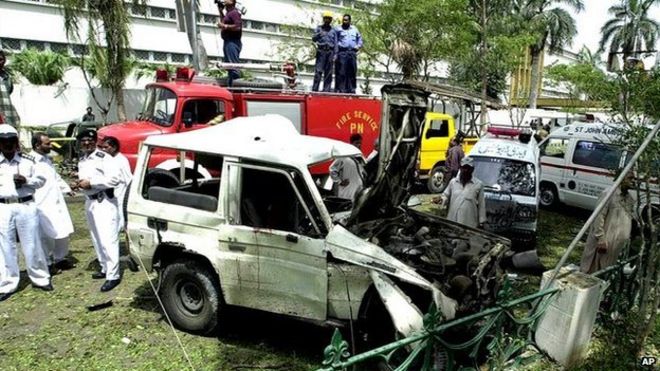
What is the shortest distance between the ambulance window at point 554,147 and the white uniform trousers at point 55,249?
34.3ft

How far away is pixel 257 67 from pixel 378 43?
12622 mm

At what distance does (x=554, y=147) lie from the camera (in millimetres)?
11891

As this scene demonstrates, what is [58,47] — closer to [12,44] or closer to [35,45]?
[35,45]

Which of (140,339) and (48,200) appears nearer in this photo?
(140,339)

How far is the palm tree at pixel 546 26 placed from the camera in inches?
1344

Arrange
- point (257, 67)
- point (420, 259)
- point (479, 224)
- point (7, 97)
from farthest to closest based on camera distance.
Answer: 1. point (257, 67)
2. point (7, 97)
3. point (479, 224)
4. point (420, 259)

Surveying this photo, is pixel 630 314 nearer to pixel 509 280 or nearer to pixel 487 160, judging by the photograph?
pixel 509 280

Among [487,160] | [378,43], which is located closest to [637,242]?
[487,160]

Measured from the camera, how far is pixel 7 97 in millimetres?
7691

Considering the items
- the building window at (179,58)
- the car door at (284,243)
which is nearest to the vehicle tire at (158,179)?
the car door at (284,243)

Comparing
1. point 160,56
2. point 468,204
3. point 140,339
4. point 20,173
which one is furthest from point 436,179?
point 160,56

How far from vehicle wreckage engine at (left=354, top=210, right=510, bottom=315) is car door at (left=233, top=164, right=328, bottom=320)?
1.74 ft

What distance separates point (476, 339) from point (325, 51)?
8843 millimetres

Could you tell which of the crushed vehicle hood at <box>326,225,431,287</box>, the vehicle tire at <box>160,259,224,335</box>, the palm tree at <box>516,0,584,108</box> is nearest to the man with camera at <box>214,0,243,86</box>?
the vehicle tire at <box>160,259,224,335</box>
